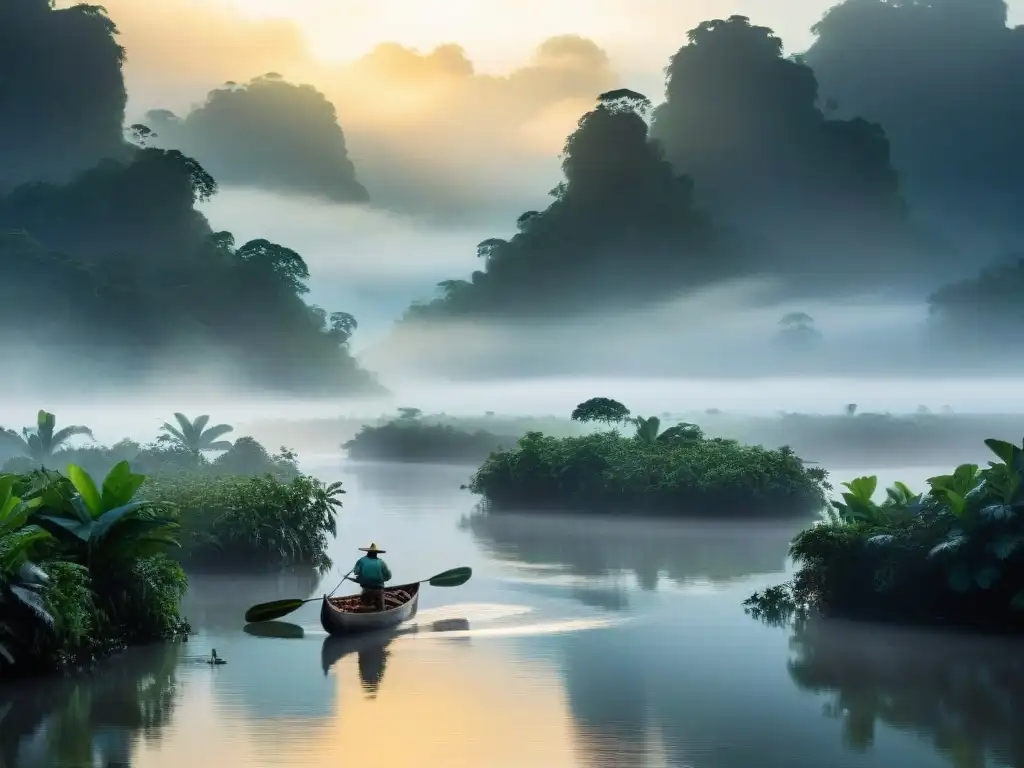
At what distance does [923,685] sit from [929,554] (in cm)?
173

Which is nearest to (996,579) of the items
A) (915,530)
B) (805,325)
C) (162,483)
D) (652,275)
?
(915,530)

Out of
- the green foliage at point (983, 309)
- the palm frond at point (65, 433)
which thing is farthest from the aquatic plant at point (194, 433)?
the green foliage at point (983, 309)

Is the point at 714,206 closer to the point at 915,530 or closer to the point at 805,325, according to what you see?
the point at 805,325

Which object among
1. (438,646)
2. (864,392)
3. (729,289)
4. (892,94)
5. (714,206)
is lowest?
(438,646)

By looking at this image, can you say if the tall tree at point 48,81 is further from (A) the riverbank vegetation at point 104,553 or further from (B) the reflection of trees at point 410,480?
(A) the riverbank vegetation at point 104,553

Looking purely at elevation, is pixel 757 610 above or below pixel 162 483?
below

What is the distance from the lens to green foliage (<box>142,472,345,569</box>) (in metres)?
14.6

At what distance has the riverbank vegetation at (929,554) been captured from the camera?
10.7 meters

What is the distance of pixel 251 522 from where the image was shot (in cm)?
1463

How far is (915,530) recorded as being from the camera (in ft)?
36.7

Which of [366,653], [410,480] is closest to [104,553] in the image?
[366,653]

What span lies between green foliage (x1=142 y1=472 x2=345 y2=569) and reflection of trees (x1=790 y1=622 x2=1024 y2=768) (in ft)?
19.3

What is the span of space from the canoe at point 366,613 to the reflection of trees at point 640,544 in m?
3.25

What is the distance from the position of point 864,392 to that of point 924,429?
323cm
